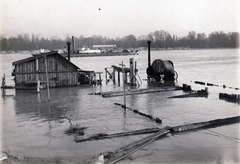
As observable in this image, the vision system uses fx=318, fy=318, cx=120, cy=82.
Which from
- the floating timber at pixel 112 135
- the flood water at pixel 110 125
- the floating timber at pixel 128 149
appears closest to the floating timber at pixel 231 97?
the flood water at pixel 110 125

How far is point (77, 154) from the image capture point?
13344 millimetres

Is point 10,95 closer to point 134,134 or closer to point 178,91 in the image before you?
point 178,91

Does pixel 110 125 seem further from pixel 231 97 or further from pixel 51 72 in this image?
pixel 51 72

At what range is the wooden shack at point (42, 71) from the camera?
33875 millimetres

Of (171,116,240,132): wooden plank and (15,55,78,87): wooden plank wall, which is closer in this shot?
(171,116,240,132): wooden plank

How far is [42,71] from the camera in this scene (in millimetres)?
34062

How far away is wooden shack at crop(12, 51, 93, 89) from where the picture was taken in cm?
3388

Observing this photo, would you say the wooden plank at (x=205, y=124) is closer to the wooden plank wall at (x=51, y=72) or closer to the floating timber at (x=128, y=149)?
the floating timber at (x=128, y=149)

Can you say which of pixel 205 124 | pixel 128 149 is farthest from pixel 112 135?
pixel 205 124

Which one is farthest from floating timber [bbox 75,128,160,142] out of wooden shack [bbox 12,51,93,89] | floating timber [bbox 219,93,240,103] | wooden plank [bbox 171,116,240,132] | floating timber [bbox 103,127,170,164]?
wooden shack [bbox 12,51,93,89]

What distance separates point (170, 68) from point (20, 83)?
19682mm

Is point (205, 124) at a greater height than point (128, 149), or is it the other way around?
point (205, 124)

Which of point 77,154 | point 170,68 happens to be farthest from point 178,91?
point 77,154

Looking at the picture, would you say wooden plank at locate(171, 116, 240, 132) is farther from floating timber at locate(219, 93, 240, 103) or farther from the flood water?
floating timber at locate(219, 93, 240, 103)
